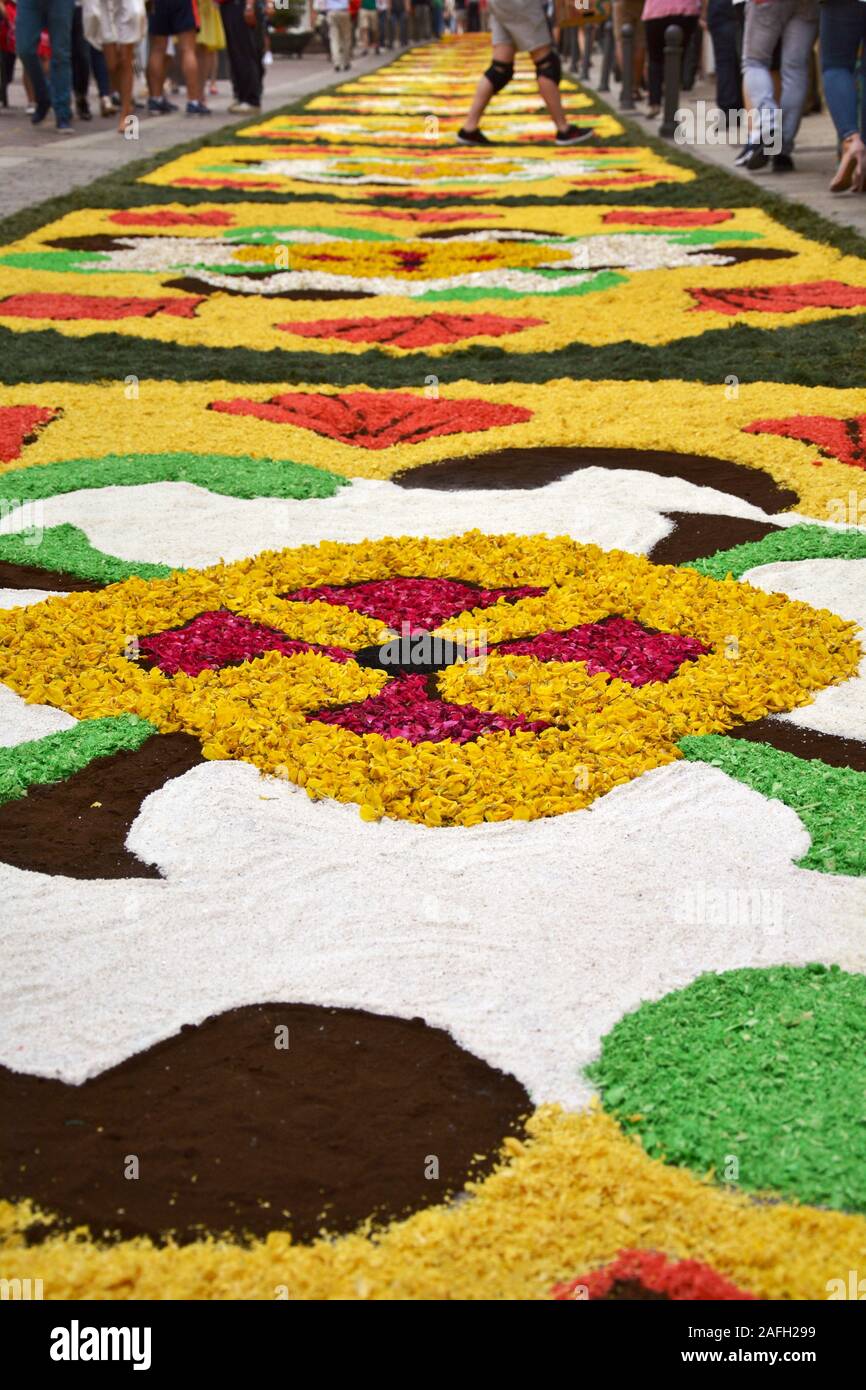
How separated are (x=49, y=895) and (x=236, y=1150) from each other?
0.65 m

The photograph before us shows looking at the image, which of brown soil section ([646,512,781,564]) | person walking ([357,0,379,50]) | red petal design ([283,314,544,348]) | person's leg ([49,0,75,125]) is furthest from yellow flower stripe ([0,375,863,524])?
person walking ([357,0,379,50])

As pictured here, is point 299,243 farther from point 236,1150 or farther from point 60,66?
point 236,1150

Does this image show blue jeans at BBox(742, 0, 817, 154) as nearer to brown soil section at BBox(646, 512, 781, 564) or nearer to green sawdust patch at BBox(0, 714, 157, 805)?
brown soil section at BBox(646, 512, 781, 564)

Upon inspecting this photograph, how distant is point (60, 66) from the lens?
12.4 metres

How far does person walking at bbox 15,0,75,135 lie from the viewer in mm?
11570

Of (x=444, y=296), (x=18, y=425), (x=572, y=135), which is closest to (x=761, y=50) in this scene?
(x=444, y=296)

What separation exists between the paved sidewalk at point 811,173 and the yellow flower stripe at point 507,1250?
24.2 ft

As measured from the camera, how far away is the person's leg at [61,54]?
38.0 ft

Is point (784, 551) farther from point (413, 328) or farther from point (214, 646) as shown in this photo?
point (413, 328)

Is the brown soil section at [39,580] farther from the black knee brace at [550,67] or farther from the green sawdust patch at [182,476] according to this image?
the black knee brace at [550,67]

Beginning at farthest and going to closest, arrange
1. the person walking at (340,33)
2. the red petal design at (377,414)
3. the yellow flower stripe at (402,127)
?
the person walking at (340,33) < the yellow flower stripe at (402,127) < the red petal design at (377,414)

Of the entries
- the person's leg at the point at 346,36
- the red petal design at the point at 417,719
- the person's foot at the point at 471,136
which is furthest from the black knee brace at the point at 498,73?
the person's leg at the point at 346,36

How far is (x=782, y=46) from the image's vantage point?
9508 mm

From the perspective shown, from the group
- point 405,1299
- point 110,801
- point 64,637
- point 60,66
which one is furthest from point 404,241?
point 405,1299
